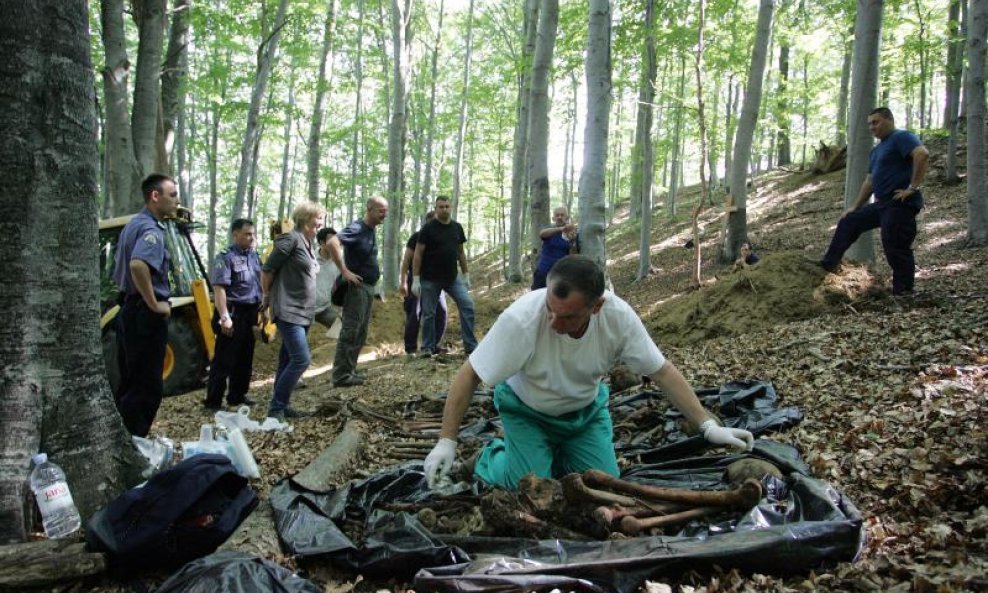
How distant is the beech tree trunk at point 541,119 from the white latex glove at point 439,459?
6.36m

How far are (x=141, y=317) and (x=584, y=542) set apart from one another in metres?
3.20

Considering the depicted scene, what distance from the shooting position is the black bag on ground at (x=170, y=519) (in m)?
2.43

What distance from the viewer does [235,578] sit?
2035mm

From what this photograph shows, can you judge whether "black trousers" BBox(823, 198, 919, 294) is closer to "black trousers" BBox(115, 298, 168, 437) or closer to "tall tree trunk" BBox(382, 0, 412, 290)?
"black trousers" BBox(115, 298, 168, 437)

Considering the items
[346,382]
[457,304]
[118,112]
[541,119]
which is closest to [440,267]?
[457,304]

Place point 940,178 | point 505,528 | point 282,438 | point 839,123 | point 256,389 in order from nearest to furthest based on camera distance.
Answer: point 505,528 → point 282,438 → point 256,389 → point 940,178 → point 839,123

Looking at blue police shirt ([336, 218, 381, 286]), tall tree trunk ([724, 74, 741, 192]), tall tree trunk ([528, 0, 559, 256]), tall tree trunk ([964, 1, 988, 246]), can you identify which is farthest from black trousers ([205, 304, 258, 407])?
tall tree trunk ([724, 74, 741, 192])

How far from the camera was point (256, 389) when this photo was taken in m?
7.58

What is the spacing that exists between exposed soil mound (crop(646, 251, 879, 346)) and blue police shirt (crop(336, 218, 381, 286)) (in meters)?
3.73

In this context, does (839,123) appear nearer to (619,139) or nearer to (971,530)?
(619,139)

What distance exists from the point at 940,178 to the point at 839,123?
5.10 m

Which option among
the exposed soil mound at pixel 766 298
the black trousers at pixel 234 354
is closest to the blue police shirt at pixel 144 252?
the black trousers at pixel 234 354

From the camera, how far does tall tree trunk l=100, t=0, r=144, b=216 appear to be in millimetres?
7383

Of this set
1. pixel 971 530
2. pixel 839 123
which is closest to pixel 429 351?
pixel 971 530
